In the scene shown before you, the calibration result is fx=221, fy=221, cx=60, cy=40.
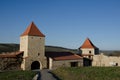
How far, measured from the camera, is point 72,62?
45250 mm

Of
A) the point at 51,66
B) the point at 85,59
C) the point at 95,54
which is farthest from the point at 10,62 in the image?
the point at 95,54

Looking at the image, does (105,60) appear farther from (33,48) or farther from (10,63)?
(10,63)

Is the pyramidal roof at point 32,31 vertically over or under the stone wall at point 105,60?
over

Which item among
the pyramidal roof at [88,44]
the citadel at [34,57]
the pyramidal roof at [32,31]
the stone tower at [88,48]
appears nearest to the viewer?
the citadel at [34,57]

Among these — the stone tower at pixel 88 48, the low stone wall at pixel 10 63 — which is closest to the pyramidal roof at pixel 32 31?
the low stone wall at pixel 10 63

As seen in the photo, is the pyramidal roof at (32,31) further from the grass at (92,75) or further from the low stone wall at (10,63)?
the grass at (92,75)

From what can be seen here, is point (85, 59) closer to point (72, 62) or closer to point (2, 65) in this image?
point (72, 62)

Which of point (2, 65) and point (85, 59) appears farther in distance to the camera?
point (85, 59)

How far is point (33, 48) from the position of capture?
4081 cm

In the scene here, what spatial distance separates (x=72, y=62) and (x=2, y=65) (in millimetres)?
14363

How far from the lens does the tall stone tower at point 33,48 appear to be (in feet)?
131

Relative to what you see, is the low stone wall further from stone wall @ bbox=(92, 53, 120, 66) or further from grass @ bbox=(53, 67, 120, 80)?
stone wall @ bbox=(92, 53, 120, 66)

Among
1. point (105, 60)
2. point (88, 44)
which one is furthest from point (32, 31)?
point (105, 60)

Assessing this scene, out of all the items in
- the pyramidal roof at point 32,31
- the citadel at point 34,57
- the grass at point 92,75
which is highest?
the pyramidal roof at point 32,31
